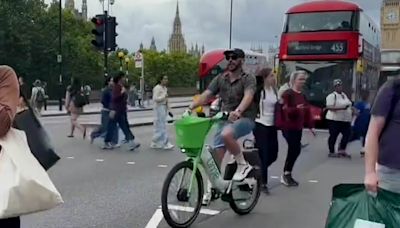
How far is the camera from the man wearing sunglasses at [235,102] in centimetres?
666

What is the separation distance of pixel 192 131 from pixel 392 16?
12384 centimetres

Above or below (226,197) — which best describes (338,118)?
above

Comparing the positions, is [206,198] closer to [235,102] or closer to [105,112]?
[235,102]

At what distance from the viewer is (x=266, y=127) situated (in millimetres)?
8703

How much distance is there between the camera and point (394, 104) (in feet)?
12.4

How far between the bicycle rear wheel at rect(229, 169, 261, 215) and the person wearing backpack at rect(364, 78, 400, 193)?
3125 mm

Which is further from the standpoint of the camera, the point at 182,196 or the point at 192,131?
the point at 182,196

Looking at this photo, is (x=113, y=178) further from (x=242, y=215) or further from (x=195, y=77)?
(x=195, y=77)

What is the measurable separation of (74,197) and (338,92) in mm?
7366

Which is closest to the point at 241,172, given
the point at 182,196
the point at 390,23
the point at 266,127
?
the point at 182,196

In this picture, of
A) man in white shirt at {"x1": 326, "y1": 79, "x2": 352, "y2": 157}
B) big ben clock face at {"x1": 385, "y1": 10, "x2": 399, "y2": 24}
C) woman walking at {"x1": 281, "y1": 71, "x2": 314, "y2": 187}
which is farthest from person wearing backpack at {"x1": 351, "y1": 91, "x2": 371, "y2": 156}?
big ben clock face at {"x1": 385, "y1": 10, "x2": 399, "y2": 24}

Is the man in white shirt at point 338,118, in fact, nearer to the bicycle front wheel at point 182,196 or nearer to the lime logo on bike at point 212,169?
the lime logo on bike at point 212,169

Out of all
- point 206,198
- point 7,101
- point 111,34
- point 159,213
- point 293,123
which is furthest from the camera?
point 111,34

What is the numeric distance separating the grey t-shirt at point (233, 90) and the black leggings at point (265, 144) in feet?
5.28
